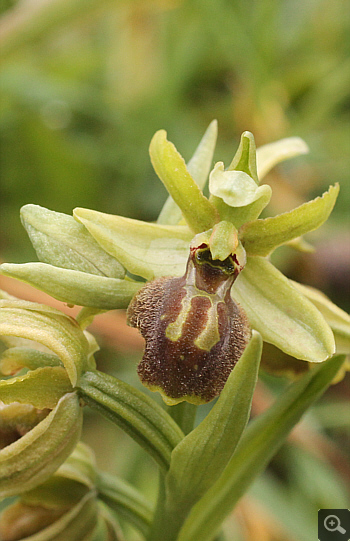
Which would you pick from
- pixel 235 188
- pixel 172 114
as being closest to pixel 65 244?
pixel 235 188

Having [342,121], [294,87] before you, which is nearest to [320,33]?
[294,87]

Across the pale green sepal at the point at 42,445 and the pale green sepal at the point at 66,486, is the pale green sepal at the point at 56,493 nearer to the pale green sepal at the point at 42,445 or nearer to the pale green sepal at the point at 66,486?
the pale green sepal at the point at 66,486

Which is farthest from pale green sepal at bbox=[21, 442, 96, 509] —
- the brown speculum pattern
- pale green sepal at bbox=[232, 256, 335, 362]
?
pale green sepal at bbox=[232, 256, 335, 362]

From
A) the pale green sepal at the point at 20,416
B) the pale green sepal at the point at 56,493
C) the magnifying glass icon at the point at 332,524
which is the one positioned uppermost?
the pale green sepal at the point at 20,416

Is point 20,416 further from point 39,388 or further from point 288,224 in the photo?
point 288,224

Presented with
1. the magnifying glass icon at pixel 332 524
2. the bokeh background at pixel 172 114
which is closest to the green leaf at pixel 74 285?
the magnifying glass icon at pixel 332 524

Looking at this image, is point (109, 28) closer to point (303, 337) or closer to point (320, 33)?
point (320, 33)
